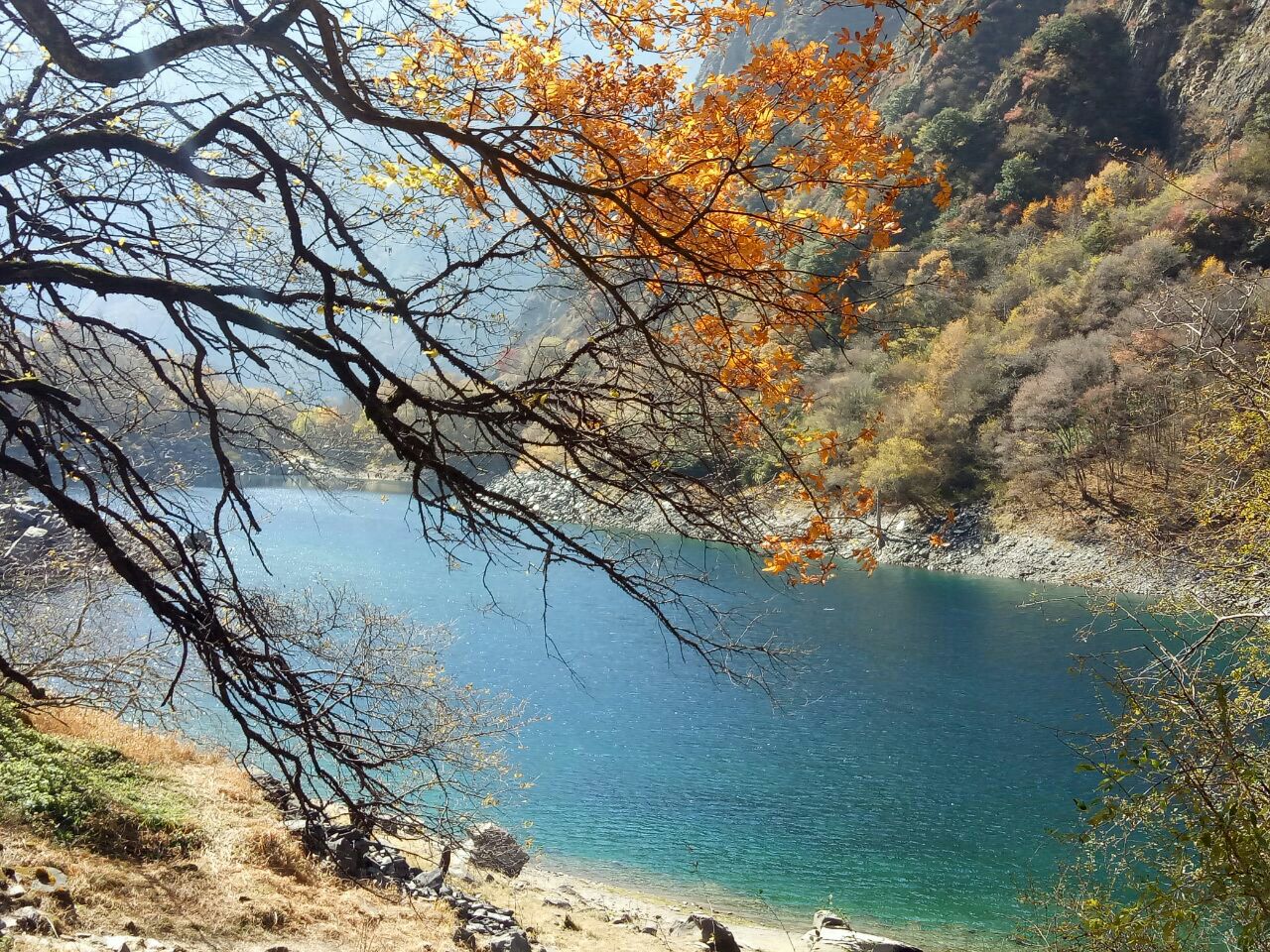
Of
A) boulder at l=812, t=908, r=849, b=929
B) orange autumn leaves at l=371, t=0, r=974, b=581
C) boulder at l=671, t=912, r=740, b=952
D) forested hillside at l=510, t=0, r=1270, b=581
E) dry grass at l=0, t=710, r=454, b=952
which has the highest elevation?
forested hillside at l=510, t=0, r=1270, b=581

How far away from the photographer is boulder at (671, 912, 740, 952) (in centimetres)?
941

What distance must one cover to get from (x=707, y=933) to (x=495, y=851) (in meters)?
3.18

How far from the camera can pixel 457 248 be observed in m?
3.52

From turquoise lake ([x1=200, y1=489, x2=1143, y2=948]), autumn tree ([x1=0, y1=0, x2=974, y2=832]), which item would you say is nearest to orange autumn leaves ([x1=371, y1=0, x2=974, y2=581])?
autumn tree ([x1=0, y1=0, x2=974, y2=832])

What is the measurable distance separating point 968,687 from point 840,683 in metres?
2.81

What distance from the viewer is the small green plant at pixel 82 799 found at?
672 cm

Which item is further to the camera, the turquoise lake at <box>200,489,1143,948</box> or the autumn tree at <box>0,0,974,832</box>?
the turquoise lake at <box>200,489,1143,948</box>

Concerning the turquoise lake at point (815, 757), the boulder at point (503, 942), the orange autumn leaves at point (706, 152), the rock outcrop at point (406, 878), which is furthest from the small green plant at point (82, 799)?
the orange autumn leaves at point (706, 152)

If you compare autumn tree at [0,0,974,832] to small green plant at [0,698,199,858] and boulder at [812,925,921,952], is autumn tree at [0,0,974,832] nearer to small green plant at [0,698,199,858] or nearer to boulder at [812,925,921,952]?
small green plant at [0,698,199,858]

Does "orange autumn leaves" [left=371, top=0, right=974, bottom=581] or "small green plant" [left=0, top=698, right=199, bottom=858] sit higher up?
"orange autumn leaves" [left=371, top=0, right=974, bottom=581]

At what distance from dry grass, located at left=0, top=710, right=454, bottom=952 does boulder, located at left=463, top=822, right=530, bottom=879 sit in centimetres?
285

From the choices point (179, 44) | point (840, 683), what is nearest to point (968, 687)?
point (840, 683)

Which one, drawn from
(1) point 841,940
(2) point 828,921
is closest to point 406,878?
(1) point 841,940

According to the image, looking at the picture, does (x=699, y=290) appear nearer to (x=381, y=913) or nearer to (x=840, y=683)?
(x=381, y=913)
